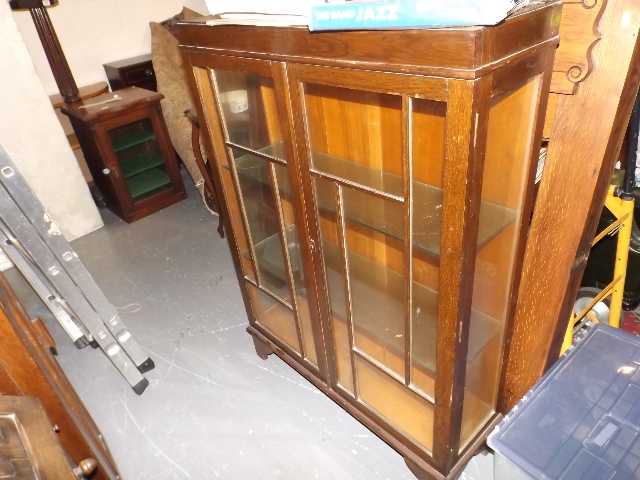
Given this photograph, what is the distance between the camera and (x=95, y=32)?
3301 mm

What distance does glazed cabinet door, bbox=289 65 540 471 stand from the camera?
85cm

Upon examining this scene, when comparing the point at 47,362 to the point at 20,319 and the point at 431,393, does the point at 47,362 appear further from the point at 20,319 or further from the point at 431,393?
the point at 431,393

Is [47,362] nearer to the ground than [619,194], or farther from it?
nearer to the ground

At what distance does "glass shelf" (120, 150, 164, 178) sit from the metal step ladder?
4.48 feet

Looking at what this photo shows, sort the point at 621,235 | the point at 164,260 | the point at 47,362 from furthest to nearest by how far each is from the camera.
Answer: the point at 164,260
the point at 621,235
the point at 47,362

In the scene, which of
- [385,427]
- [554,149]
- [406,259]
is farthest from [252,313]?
[554,149]

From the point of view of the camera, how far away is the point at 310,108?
3.61 feet

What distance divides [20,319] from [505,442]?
1.18 metres

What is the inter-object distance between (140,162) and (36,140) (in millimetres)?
689

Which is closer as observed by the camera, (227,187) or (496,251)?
(496,251)

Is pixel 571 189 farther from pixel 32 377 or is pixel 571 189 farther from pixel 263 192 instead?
pixel 32 377

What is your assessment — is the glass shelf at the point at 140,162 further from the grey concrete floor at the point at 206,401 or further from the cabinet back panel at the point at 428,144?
the cabinet back panel at the point at 428,144

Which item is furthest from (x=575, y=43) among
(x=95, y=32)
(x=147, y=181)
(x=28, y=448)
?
(x=95, y=32)

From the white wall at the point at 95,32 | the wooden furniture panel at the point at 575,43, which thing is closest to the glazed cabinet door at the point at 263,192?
the wooden furniture panel at the point at 575,43
